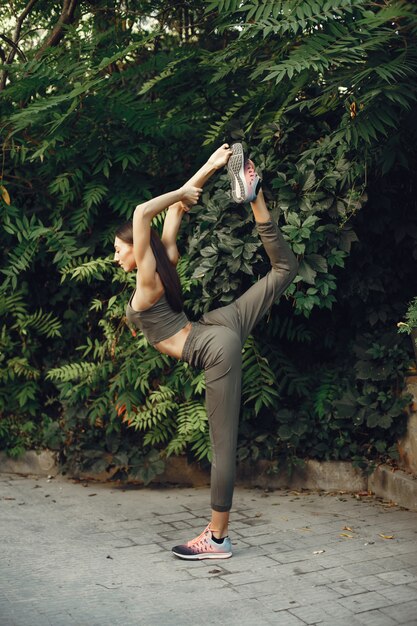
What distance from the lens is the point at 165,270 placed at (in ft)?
17.9

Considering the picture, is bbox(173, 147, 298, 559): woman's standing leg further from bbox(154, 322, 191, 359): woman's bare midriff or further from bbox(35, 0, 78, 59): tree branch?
bbox(35, 0, 78, 59): tree branch

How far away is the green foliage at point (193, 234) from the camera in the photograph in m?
6.43

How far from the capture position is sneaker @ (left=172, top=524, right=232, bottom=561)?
18.4 feet

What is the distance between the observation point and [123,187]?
7266mm

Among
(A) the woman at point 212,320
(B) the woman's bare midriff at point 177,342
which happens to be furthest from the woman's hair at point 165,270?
(B) the woman's bare midriff at point 177,342

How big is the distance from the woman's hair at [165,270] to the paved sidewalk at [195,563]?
5.10ft

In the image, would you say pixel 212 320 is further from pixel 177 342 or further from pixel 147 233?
pixel 147 233

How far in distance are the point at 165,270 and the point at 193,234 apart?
Result: 148 centimetres

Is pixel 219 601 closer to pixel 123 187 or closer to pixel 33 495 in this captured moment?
pixel 33 495

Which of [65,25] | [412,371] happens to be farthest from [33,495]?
[65,25]

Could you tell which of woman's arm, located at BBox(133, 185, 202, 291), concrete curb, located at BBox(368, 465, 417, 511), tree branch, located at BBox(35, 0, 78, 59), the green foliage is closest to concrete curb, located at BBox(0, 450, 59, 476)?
the green foliage

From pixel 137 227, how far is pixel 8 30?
4376 millimetres

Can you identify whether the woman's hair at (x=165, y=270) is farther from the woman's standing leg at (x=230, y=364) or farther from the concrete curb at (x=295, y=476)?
the concrete curb at (x=295, y=476)

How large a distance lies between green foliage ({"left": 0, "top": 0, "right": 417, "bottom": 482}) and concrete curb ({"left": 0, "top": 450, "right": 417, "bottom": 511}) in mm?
129
